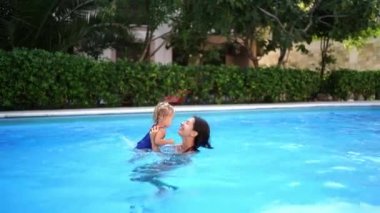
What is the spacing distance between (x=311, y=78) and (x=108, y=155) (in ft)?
41.5

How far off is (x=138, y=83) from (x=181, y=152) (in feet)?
31.4

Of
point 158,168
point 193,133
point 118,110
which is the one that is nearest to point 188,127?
point 193,133

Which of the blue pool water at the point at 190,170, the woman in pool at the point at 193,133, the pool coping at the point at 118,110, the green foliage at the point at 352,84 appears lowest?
the blue pool water at the point at 190,170

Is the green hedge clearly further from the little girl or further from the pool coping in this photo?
the little girl

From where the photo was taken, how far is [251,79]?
18500 mm

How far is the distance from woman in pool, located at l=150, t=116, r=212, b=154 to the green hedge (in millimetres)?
8534

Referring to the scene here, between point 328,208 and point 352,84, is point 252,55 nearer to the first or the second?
point 352,84

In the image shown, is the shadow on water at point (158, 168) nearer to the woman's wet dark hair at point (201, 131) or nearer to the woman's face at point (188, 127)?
the woman's wet dark hair at point (201, 131)

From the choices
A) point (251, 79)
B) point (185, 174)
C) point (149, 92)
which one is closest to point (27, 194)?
point (185, 174)

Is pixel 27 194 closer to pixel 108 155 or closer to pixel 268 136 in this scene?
pixel 108 155

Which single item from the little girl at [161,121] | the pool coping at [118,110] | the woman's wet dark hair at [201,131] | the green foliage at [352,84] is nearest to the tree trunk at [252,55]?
the green foliage at [352,84]

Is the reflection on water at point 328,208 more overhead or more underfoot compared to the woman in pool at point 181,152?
more underfoot

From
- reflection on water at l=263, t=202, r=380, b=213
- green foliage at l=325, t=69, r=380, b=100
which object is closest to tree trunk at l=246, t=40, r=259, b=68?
green foliage at l=325, t=69, r=380, b=100

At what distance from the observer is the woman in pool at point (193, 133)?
257 inches
